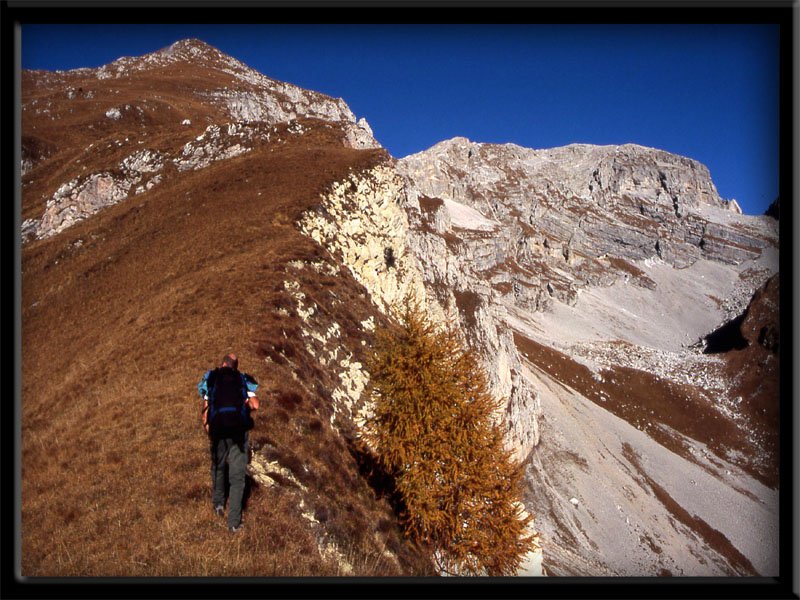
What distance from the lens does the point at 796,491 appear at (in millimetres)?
7250

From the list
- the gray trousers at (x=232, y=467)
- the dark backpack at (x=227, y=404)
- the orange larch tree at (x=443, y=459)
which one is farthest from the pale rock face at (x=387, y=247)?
the dark backpack at (x=227, y=404)

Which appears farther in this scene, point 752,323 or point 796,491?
point 752,323

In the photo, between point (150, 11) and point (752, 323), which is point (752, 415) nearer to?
point (752, 323)

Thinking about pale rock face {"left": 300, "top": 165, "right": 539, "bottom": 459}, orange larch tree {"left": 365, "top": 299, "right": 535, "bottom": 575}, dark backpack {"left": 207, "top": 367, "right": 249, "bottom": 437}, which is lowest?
orange larch tree {"left": 365, "top": 299, "right": 535, "bottom": 575}

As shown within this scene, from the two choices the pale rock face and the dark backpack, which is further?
the pale rock face

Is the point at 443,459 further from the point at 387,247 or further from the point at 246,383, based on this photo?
the point at 387,247

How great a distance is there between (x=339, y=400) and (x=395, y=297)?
15957mm

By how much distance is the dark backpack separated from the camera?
21.0ft

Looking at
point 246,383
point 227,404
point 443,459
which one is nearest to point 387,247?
point 443,459

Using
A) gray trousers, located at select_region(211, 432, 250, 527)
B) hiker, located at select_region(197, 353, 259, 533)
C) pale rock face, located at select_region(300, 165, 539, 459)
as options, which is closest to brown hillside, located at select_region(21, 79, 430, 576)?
gray trousers, located at select_region(211, 432, 250, 527)

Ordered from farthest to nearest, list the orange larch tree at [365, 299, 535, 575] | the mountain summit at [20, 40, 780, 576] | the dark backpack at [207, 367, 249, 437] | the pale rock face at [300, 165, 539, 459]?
the pale rock face at [300, 165, 539, 459] < the orange larch tree at [365, 299, 535, 575] < the mountain summit at [20, 40, 780, 576] < the dark backpack at [207, 367, 249, 437]

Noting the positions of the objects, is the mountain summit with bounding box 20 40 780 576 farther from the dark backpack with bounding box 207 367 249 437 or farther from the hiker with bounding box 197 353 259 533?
the dark backpack with bounding box 207 367 249 437

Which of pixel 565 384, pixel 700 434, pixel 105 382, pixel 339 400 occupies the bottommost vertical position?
pixel 700 434
